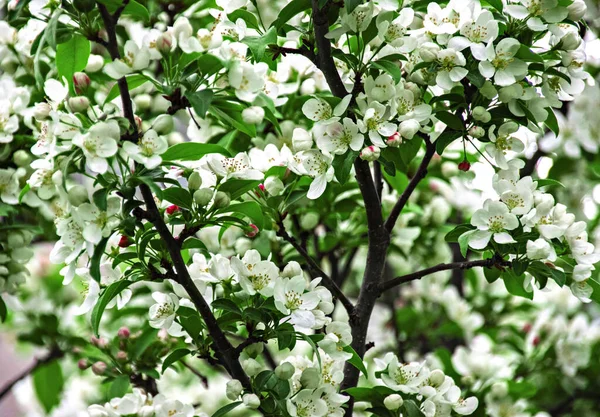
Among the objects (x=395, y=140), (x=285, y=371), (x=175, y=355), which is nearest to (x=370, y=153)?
(x=395, y=140)

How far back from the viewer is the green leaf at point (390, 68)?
3.97ft

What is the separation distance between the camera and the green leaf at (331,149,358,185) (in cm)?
125

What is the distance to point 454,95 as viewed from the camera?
1.31 m

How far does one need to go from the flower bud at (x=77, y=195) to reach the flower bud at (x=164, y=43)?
226mm

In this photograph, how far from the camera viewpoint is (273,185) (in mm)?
1401

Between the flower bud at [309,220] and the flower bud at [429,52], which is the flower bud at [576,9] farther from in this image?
the flower bud at [309,220]

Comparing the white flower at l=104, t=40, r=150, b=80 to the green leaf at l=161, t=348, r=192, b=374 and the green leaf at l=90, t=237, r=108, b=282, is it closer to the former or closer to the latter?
the green leaf at l=90, t=237, r=108, b=282

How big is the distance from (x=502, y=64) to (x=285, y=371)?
591 millimetres

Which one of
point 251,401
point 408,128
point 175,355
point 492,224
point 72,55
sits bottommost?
point 251,401

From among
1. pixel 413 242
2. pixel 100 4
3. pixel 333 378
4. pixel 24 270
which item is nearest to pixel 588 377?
pixel 413 242

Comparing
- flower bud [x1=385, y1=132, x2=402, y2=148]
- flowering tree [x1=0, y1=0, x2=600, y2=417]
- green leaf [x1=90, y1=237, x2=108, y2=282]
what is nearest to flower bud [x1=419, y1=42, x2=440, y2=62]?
→ flowering tree [x1=0, y1=0, x2=600, y2=417]

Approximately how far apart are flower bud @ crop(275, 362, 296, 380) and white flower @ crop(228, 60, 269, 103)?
17.1 inches

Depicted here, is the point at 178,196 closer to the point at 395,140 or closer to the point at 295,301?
the point at 295,301

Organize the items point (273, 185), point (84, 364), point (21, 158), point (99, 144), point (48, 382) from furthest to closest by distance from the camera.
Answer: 1. point (48, 382)
2. point (84, 364)
3. point (21, 158)
4. point (273, 185)
5. point (99, 144)
